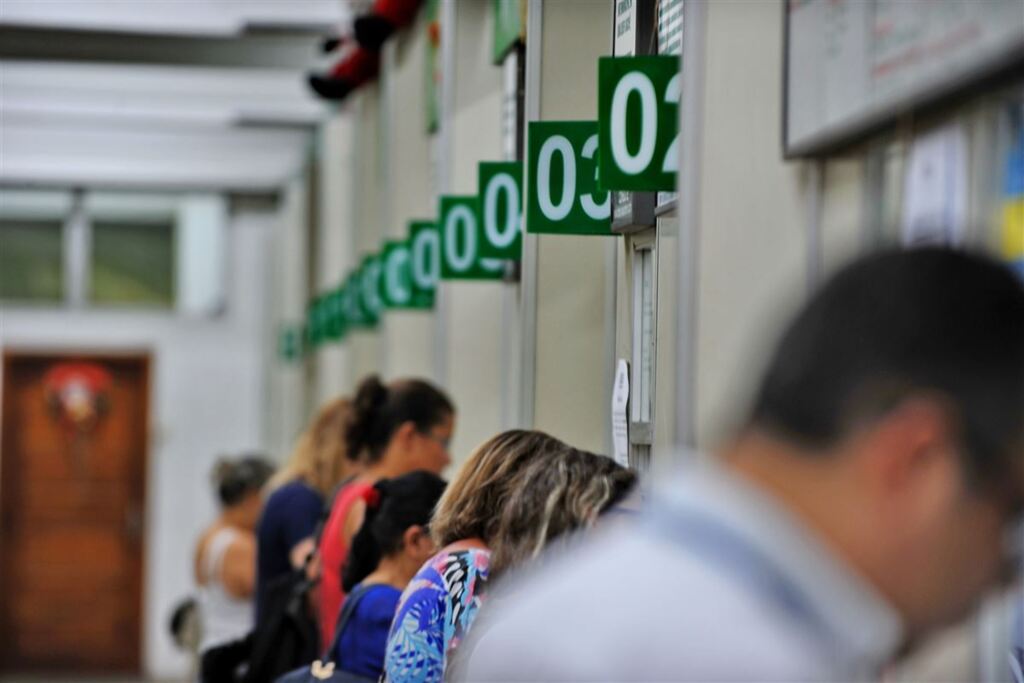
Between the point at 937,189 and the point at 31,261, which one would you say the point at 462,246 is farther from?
the point at 31,261

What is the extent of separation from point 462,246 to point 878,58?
2.62 m

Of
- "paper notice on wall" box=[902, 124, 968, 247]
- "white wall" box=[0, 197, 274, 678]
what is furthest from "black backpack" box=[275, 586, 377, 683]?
"white wall" box=[0, 197, 274, 678]

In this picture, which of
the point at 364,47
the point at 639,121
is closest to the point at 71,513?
the point at 364,47

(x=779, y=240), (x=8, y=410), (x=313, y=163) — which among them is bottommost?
(x=8, y=410)

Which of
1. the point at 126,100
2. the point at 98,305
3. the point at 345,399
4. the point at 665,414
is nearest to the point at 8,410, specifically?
the point at 98,305

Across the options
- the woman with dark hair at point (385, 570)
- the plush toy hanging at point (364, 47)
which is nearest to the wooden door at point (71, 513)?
the plush toy hanging at point (364, 47)

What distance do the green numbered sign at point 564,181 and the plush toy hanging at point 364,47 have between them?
305 centimetres

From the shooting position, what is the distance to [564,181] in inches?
136

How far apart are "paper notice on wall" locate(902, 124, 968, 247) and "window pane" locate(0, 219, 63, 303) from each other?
12368 millimetres

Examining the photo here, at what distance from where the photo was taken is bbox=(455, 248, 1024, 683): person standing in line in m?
1.09

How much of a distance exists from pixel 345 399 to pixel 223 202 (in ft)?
28.4

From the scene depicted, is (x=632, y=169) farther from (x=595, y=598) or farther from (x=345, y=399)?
(x=345, y=399)

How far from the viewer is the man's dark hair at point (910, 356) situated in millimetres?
1098

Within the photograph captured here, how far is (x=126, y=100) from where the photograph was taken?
11234 millimetres
